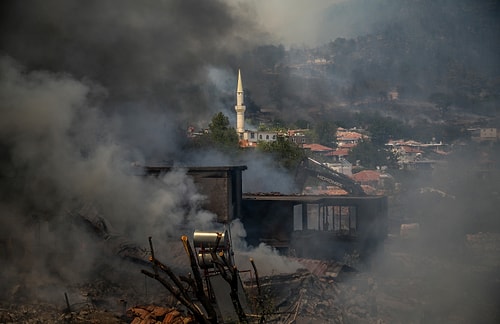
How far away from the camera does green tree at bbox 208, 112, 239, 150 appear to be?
3350 cm

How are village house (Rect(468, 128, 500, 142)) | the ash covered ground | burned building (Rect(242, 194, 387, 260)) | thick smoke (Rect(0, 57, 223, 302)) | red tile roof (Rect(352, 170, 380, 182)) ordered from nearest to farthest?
1. the ash covered ground
2. thick smoke (Rect(0, 57, 223, 302))
3. burned building (Rect(242, 194, 387, 260))
4. red tile roof (Rect(352, 170, 380, 182))
5. village house (Rect(468, 128, 500, 142))

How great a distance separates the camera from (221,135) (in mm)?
36031

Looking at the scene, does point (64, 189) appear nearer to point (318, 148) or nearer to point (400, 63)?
point (318, 148)

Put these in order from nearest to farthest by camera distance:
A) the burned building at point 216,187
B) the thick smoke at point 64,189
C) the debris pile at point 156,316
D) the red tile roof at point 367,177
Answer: the debris pile at point 156,316 < the thick smoke at point 64,189 < the burned building at point 216,187 < the red tile roof at point 367,177

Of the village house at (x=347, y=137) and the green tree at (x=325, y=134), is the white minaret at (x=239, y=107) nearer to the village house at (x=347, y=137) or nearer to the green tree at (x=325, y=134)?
the village house at (x=347, y=137)

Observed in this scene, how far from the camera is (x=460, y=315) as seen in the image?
1307cm

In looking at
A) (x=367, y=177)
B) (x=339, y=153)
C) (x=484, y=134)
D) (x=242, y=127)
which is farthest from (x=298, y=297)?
(x=339, y=153)

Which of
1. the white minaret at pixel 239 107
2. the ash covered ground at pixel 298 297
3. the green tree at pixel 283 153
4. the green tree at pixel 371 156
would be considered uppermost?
the white minaret at pixel 239 107

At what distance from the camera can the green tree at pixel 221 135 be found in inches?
1319

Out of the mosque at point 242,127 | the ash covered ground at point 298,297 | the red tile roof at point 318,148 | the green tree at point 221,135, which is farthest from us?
the red tile roof at point 318,148

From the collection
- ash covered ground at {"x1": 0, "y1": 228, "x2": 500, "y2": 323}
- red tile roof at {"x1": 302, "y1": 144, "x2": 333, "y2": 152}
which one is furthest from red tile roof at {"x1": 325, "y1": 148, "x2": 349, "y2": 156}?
ash covered ground at {"x1": 0, "y1": 228, "x2": 500, "y2": 323}

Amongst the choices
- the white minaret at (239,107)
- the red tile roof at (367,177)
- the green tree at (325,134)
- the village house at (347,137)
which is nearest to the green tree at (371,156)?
the village house at (347,137)

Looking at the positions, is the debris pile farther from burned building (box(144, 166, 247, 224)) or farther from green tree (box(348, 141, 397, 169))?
green tree (box(348, 141, 397, 169))

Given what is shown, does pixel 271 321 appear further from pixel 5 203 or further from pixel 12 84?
pixel 12 84
